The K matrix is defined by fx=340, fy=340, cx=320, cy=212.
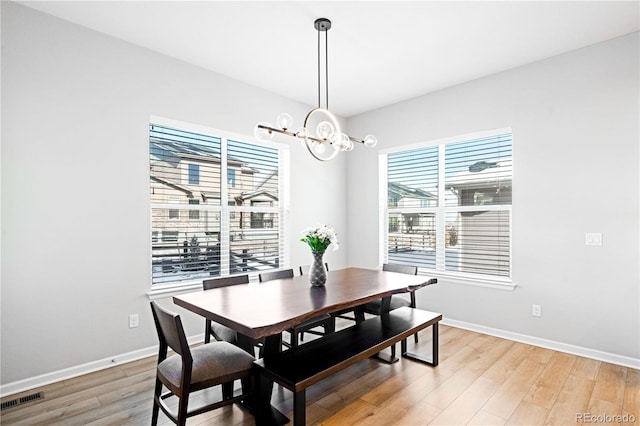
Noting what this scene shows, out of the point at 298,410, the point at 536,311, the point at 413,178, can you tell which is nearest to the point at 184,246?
the point at 298,410

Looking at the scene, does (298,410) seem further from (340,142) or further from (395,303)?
(340,142)

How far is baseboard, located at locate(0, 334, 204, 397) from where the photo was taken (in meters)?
2.57

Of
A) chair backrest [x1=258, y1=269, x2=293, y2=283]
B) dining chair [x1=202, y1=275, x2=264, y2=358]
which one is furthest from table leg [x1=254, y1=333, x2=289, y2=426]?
chair backrest [x1=258, y1=269, x2=293, y2=283]

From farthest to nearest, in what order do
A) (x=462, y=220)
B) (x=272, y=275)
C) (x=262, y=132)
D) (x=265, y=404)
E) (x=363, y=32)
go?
(x=462, y=220), (x=272, y=275), (x=363, y=32), (x=262, y=132), (x=265, y=404)

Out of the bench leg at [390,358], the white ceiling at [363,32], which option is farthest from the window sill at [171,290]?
the white ceiling at [363,32]

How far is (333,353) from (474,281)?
8.01 ft

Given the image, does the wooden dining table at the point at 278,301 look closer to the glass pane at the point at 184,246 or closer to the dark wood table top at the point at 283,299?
the dark wood table top at the point at 283,299

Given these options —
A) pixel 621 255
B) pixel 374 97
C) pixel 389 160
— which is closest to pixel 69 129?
pixel 374 97

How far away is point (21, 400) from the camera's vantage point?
246 centimetres

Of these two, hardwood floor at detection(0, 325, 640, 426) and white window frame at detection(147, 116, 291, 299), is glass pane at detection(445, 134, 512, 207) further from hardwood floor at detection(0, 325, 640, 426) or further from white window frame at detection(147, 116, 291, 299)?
white window frame at detection(147, 116, 291, 299)

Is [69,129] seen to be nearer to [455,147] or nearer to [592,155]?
[455,147]

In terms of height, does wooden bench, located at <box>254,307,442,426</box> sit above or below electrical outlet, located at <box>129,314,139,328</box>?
above

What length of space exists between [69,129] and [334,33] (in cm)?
242

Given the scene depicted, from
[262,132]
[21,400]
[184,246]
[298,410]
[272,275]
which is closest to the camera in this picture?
[298,410]
